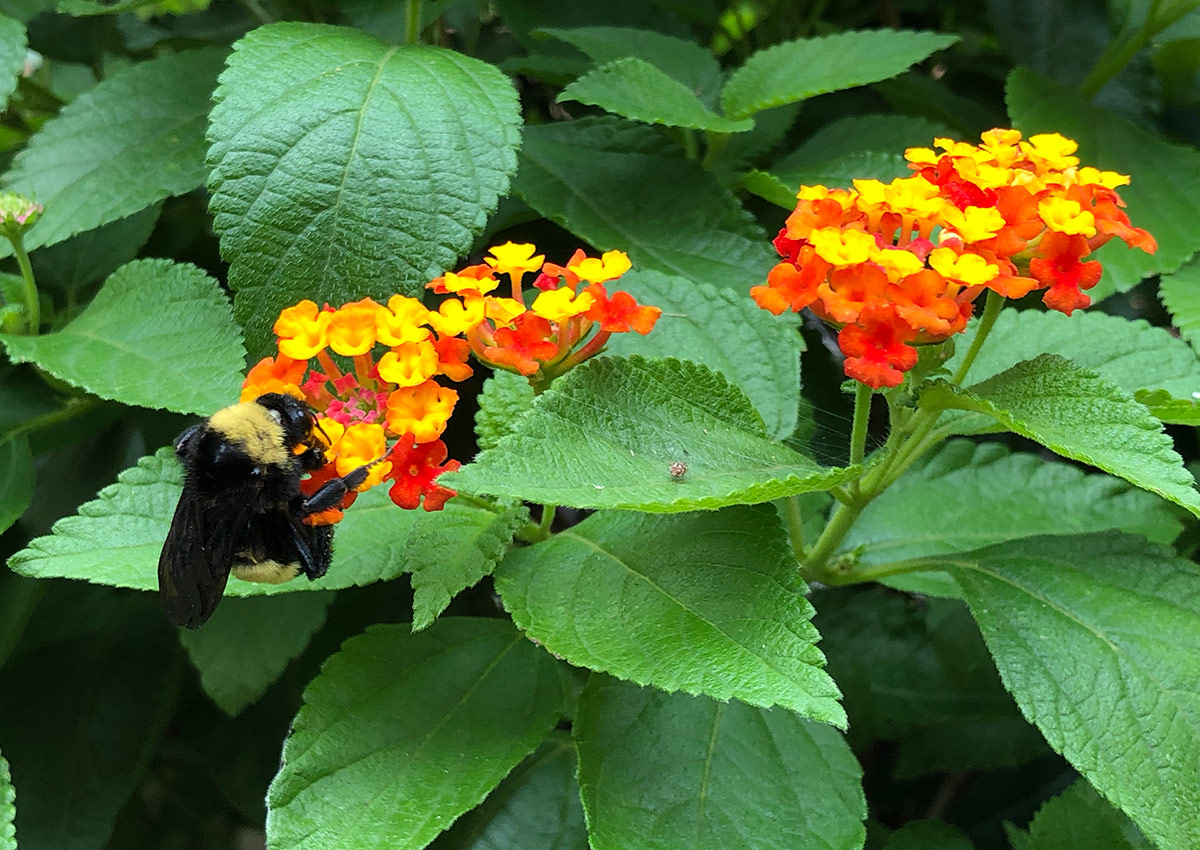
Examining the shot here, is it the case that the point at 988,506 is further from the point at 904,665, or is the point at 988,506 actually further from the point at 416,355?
the point at 416,355

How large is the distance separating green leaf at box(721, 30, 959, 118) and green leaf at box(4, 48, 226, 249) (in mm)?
555

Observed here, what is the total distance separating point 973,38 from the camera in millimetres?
1555

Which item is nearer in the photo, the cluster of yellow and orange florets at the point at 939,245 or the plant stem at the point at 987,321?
the cluster of yellow and orange florets at the point at 939,245

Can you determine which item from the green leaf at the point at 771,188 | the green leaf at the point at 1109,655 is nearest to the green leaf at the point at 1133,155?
the green leaf at the point at 771,188

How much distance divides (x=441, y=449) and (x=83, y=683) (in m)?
0.70

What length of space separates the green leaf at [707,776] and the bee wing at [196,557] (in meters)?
0.27

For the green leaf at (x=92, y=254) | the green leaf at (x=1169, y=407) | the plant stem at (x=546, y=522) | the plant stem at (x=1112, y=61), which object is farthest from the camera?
the plant stem at (x=1112, y=61)

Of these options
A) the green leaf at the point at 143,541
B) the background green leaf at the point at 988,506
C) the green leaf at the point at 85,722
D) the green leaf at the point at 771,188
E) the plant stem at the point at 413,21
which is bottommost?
the green leaf at the point at 85,722

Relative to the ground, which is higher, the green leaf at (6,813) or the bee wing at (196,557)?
the bee wing at (196,557)

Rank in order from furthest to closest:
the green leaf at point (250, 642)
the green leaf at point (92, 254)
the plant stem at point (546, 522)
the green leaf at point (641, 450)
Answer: the green leaf at point (92, 254) < the green leaf at point (250, 642) < the plant stem at point (546, 522) < the green leaf at point (641, 450)

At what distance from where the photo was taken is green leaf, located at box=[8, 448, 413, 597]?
643mm

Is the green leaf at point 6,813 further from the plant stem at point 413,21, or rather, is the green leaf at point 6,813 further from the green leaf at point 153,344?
the plant stem at point 413,21

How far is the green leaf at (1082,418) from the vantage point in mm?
529

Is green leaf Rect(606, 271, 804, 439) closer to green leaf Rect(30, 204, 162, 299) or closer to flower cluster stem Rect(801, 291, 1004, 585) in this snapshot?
flower cluster stem Rect(801, 291, 1004, 585)
